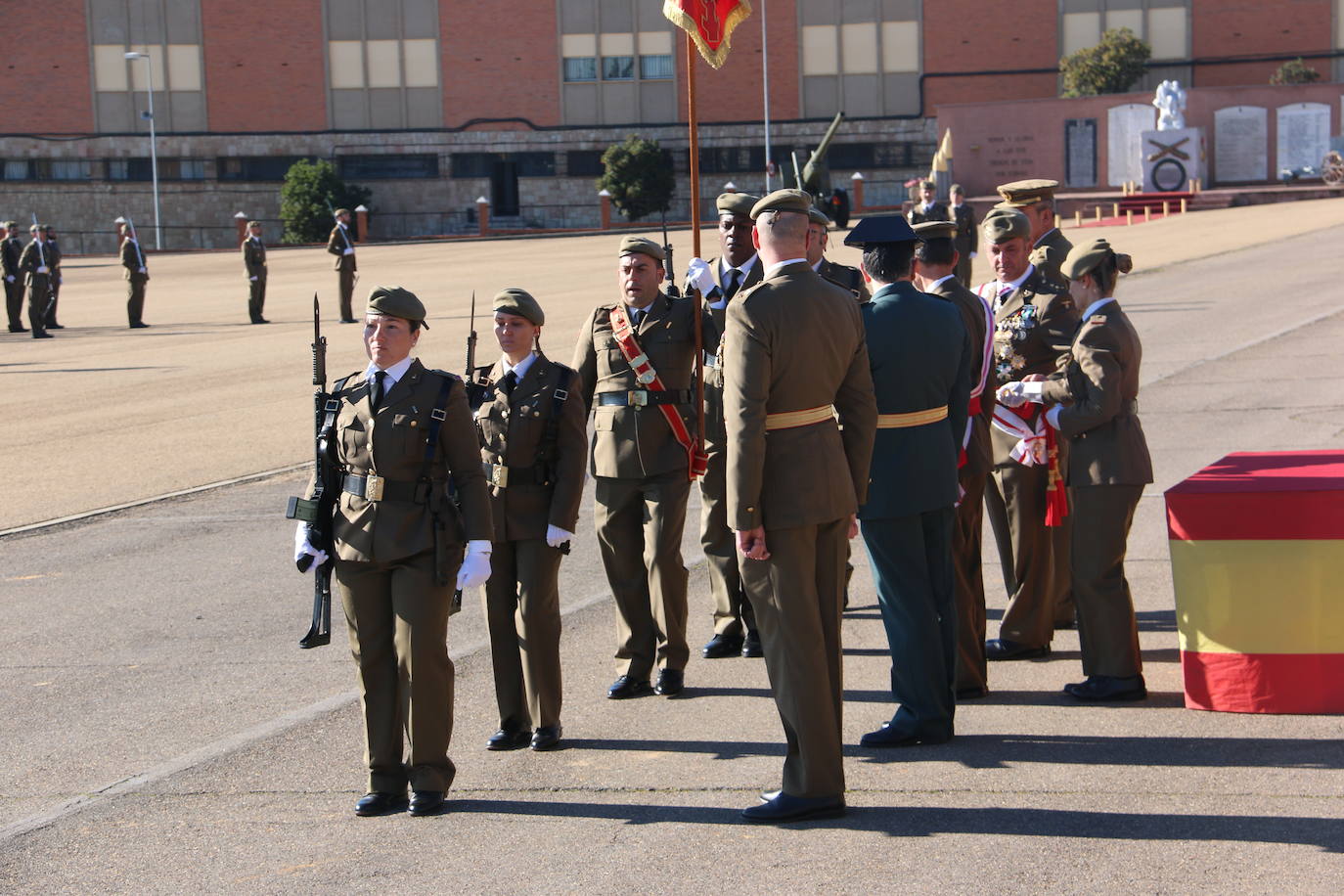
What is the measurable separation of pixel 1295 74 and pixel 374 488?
60.3 m

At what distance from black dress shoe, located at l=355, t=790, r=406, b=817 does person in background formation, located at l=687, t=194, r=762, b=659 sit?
2315 mm

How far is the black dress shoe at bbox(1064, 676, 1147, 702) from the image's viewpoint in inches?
256

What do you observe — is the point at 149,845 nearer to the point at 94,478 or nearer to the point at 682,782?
the point at 682,782

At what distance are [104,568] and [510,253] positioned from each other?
1422 inches

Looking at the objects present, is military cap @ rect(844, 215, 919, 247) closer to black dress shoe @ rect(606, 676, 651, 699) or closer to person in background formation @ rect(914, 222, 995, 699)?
person in background formation @ rect(914, 222, 995, 699)

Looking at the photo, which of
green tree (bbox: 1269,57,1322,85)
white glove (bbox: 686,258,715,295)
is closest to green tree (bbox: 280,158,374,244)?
green tree (bbox: 1269,57,1322,85)

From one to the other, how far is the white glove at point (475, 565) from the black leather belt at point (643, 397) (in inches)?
65.3

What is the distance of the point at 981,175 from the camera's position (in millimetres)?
57656

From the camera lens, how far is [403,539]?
541 centimetres

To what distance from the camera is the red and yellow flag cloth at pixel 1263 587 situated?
6.04 m

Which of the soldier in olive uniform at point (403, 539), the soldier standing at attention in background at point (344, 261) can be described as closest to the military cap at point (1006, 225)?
the soldier in olive uniform at point (403, 539)

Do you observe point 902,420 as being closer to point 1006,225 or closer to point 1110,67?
point 1006,225

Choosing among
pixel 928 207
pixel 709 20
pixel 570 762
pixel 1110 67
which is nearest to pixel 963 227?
pixel 928 207

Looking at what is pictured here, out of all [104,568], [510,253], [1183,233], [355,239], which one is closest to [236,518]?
[104,568]
